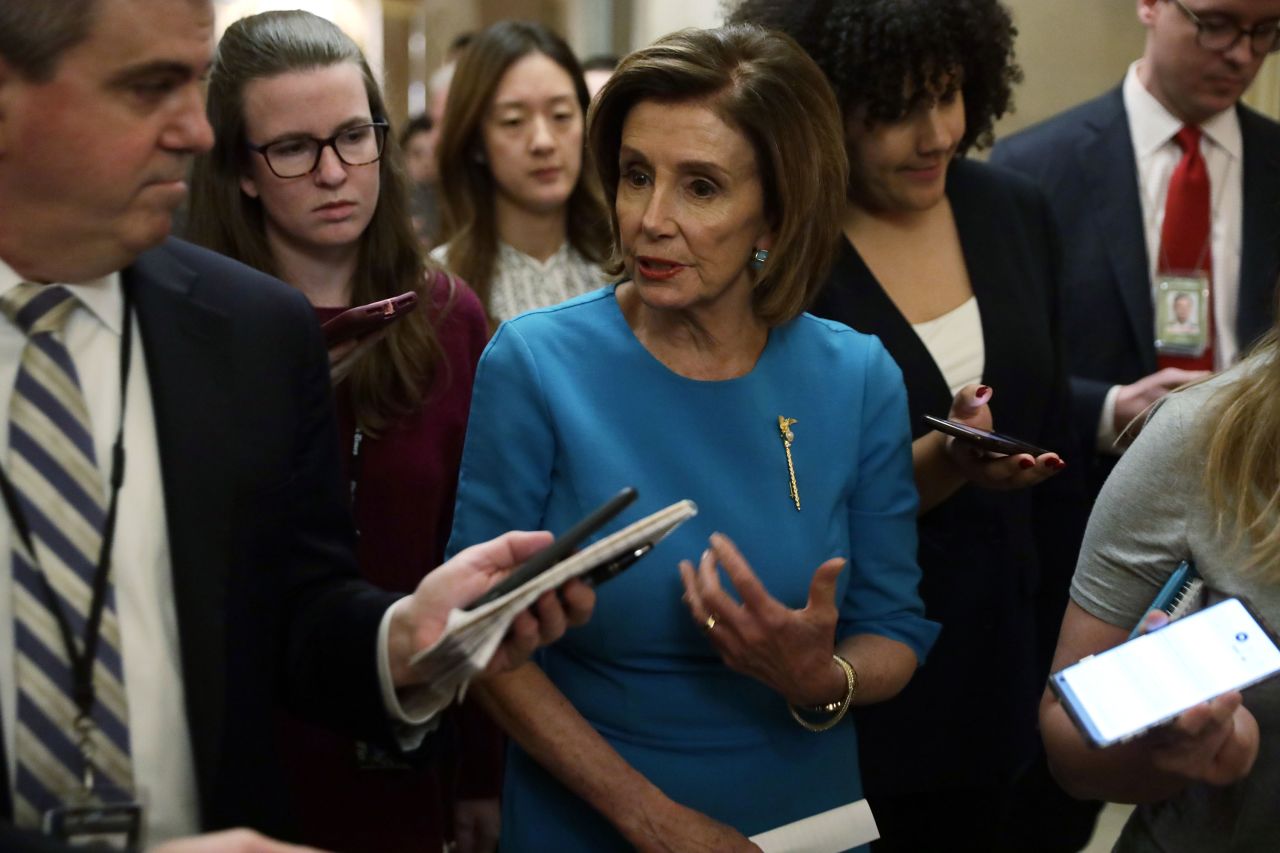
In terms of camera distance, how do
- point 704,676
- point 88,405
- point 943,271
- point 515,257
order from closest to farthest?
1. point 88,405
2. point 704,676
3. point 943,271
4. point 515,257

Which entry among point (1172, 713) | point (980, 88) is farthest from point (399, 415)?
point (1172, 713)

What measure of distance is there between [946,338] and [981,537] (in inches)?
15.0

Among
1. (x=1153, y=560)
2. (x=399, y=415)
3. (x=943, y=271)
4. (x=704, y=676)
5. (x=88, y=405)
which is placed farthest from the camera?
(x=943, y=271)

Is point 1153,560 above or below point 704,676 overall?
above

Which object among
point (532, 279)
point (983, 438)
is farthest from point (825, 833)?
point (532, 279)

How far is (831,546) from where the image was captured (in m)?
2.17

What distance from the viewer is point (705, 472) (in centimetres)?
211

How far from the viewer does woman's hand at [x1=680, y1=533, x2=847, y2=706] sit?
1913mm

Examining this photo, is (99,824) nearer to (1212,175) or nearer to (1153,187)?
(1153,187)

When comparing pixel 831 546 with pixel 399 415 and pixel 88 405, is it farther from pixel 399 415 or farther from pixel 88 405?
pixel 88 405

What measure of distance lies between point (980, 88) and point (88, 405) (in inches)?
76.6

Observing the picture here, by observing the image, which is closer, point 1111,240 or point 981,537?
point 981,537

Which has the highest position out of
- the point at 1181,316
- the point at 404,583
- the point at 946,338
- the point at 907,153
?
the point at 907,153

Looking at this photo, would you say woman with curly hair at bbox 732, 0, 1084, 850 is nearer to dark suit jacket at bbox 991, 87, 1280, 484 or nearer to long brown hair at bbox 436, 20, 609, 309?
dark suit jacket at bbox 991, 87, 1280, 484
